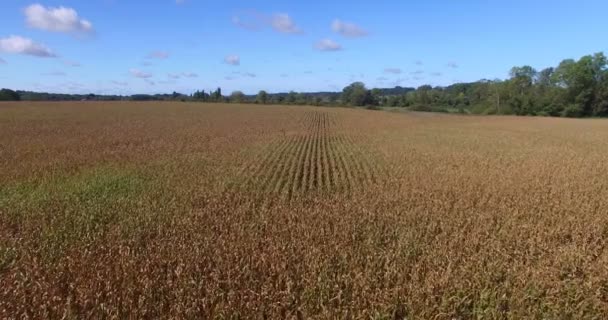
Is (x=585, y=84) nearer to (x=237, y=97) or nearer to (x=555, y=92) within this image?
(x=555, y=92)

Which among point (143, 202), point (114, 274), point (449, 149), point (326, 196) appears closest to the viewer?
point (114, 274)

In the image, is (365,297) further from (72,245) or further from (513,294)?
(72,245)

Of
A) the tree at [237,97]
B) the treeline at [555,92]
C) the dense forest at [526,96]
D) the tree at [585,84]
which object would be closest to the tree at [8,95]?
the dense forest at [526,96]

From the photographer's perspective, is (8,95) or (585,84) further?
(8,95)

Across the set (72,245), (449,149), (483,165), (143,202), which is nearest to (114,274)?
(72,245)

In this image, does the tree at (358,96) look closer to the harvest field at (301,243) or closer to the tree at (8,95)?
the tree at (8,95)

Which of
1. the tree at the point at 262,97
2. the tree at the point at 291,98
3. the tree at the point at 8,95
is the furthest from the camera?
the tree at the point at 262,97

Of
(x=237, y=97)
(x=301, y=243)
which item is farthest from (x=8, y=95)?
(x=301, y=243)

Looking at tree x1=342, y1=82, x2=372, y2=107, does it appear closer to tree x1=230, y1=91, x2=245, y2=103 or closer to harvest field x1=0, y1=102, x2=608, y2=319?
tree x1=230, y1=91, x2=245, y2=103
